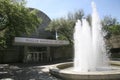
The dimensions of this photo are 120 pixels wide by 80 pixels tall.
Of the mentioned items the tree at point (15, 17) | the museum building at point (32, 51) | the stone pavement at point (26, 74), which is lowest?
the stone pavement at point (26, 74)

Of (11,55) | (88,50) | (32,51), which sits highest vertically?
(88,50)

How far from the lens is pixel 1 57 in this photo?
29.6m

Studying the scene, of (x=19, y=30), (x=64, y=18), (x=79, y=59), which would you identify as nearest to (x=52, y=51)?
(x=64, y=18)

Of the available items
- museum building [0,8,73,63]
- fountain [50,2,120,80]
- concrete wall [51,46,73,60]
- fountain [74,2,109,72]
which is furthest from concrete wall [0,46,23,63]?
fountain [74,2,109,72]

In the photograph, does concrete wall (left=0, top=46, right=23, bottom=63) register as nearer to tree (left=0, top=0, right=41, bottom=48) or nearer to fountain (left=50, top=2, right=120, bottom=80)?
tree (left=0, top=0, right=41, bottom=48)

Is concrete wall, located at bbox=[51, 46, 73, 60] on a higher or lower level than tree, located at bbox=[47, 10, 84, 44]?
lower

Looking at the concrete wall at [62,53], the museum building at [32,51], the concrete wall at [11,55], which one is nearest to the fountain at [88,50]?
the museum building at [32,51]

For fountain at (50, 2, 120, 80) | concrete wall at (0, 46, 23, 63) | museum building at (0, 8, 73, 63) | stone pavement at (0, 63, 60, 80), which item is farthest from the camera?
concrete wall at (0, 46, 23, 63)

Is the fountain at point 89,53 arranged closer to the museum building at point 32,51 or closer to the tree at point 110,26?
the museum building at point 32,51

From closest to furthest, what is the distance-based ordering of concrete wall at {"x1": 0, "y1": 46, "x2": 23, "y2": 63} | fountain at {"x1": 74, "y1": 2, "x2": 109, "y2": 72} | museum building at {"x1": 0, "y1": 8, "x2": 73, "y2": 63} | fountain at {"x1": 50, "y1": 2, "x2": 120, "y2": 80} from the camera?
fountain at {"x1": 50, "y1": 2, "x2": 120, "y2": 80} → fountain at {"x1": 74, "y1": 2, "x2": 109, "y2": 72} → museum building at {"x1": 0, "y1": 8, "x2": 73, "y2": 63} → concrete wall at {"x1": 0, "y1": 46, "x2": 23, "y2": 63}

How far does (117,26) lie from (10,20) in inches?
1116

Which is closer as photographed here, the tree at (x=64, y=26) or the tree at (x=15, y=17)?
the tree at (x=15, y=17)

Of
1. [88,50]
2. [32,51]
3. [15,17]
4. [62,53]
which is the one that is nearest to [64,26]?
[62,53]

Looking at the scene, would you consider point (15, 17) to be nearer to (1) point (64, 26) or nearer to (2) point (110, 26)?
(1) point (64, 26)
